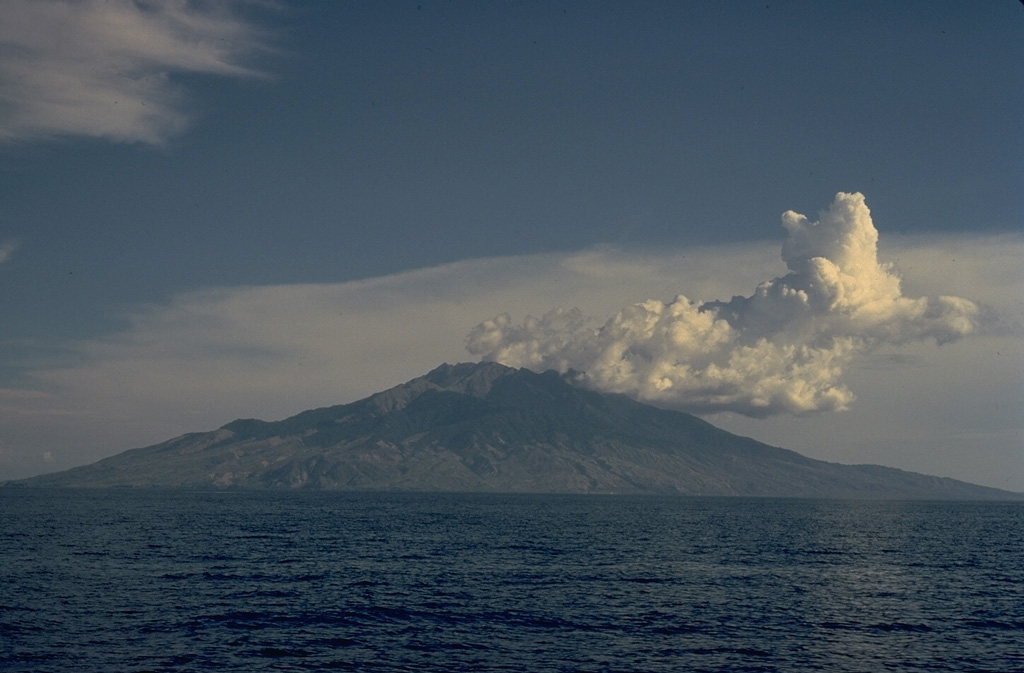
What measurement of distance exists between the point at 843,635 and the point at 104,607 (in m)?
54.3

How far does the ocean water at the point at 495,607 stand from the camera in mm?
54188

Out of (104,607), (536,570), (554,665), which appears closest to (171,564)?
(104,607)

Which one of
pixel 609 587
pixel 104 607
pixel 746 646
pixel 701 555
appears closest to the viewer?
pixel 746 646

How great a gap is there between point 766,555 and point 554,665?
2892 inches

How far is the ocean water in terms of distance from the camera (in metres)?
54.2

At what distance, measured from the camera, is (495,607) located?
231 ft

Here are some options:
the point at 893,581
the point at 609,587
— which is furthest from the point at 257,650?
the point at 893,581

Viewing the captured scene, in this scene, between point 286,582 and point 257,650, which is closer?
point 257,650

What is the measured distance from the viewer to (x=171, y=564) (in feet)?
315

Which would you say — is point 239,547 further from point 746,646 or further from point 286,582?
point 746,646

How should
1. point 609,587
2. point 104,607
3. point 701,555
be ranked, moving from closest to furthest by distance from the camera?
point 104,607, point 609,587, point 701,555

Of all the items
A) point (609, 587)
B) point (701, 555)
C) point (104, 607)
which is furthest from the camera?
point (701, 555)

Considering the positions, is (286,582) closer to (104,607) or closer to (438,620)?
(104,607)

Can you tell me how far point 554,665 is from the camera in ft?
170
